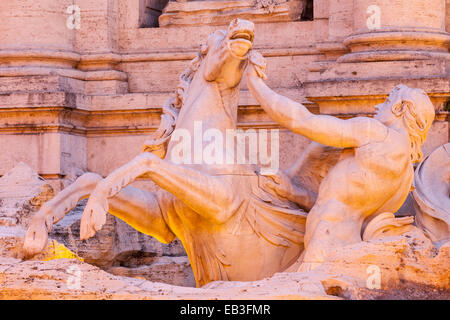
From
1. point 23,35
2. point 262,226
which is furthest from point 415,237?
point 23,35

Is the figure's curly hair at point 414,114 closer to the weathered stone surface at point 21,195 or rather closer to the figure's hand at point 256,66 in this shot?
the figure's hand at point 256,66

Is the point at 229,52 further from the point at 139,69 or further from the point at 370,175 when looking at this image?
the point at 139,69

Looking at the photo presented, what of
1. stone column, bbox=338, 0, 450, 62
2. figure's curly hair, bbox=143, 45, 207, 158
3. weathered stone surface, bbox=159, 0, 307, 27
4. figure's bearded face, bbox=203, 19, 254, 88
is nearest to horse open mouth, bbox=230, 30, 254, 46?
figure's bearded face, bbox=203, 19, 254, 88

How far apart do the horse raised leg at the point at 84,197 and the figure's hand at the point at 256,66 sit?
4.15 feet

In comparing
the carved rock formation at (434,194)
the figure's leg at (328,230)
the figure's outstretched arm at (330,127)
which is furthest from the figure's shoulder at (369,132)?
the carved rock formation at (434,194)

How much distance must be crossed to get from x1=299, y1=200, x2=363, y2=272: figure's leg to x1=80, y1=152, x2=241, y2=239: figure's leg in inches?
24.3

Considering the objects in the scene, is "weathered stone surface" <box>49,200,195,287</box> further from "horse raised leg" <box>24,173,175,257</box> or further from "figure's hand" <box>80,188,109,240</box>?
"figure's hand" <box>80,188,109,240</box>

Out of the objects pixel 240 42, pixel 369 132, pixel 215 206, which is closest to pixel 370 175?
pixel 369 132

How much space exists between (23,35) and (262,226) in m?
4.56

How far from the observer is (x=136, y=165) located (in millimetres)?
8852

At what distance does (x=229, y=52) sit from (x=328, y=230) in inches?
61.7

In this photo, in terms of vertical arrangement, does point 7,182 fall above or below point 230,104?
below

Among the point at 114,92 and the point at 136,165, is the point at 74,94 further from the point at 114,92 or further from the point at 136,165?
the point at 136,165
